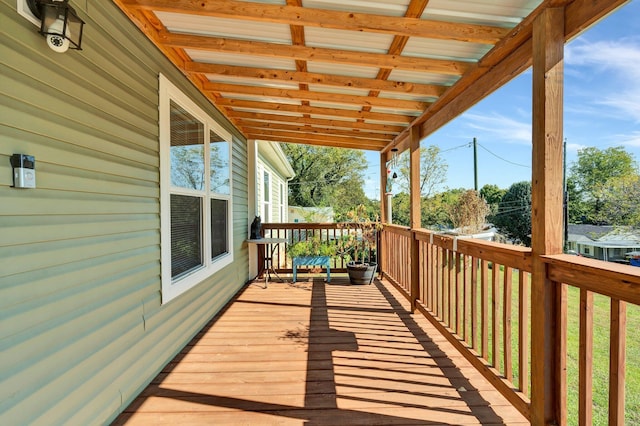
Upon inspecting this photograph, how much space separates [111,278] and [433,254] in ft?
9.42

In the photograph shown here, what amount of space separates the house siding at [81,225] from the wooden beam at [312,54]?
0.96ft

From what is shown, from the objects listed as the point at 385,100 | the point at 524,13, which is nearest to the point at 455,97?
the point at 385,100

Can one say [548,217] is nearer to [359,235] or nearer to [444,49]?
[444,49]

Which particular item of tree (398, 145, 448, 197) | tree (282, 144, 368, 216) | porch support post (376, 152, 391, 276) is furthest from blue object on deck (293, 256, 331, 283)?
tree (282, 144, 368, 216)

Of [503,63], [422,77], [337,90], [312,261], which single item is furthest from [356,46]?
[312,261]

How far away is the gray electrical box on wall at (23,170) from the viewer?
1.33 meters

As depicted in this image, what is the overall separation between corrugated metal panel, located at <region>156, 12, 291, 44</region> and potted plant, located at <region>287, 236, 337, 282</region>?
3.68 metres

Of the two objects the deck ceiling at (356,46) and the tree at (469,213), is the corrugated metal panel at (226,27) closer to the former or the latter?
the deck ceiling at (356,46)

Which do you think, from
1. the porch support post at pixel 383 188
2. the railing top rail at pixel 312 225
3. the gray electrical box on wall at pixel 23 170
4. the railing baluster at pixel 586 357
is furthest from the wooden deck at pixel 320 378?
the porch support post at pixel 383 188

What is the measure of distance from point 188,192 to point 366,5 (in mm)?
2168

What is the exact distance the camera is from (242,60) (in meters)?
2.96

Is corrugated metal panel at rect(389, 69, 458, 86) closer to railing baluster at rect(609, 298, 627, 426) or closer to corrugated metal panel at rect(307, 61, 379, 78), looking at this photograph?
corrugated metal panel at rect(307, 61, 379, 78)

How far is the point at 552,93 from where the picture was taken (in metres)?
1.76

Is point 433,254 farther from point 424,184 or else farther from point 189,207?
point 424,184
